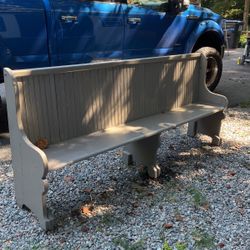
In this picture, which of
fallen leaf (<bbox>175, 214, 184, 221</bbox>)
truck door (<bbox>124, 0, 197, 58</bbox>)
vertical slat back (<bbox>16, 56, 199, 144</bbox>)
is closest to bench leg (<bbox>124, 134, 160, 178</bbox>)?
vertical slat back (<bbox>16, 56, 199, 144</bbox>)

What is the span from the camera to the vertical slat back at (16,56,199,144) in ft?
10.2

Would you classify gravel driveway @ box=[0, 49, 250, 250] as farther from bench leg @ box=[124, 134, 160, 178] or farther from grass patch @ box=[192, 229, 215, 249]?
bench leg @ box=[124, 134, 160, 178]

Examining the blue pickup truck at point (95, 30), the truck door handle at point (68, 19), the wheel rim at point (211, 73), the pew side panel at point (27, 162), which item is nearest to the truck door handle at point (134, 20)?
the blue pickup truck at point (95, 30)

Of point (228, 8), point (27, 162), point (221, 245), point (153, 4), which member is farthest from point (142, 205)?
point (228, 8)

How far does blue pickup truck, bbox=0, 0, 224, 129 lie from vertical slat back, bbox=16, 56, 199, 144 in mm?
1393

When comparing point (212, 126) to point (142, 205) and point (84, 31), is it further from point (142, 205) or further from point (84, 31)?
point (84, 31)

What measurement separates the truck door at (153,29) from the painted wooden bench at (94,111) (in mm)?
1373

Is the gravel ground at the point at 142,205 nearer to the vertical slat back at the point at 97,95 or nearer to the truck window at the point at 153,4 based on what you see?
the vertical slat back at the point at 97,95

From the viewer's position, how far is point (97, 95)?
3.57 m

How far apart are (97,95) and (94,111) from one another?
0.50 ft

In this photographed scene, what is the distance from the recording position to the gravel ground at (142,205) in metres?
2.85

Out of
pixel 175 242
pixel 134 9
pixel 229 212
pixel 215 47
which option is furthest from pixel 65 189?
pixel 215 47

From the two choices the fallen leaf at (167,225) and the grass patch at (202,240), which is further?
the fallen leaf at (167,225)

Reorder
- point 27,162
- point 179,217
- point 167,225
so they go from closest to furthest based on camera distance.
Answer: point 27,162 → point 167,225 → point 179,217
